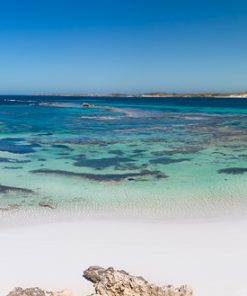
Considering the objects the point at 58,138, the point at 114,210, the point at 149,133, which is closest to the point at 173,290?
the point at 114,210

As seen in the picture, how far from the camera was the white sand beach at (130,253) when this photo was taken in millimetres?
7625

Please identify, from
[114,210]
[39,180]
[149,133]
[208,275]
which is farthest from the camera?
[149,133]

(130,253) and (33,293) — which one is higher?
(33,293)

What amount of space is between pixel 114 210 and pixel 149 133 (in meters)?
21.2

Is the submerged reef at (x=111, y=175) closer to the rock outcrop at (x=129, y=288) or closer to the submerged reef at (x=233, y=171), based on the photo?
the submerged reef at (x=233, y=171)

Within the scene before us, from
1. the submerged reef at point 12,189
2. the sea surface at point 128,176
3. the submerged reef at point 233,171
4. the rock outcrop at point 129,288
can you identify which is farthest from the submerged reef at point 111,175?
the rock outcrop at point 129,288

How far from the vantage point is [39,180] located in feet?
52.6

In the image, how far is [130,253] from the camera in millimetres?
8820

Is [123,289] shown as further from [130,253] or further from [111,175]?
[111,175]

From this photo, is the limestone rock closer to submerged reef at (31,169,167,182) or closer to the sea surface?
the sea surface

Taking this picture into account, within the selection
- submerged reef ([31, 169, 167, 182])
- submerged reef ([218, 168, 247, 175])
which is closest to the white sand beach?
submerged reef ([31, 169, 167, 182])

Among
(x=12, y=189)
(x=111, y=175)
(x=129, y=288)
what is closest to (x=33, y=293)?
(x=129, y=288)

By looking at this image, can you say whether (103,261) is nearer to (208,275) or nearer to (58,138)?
(208,275)

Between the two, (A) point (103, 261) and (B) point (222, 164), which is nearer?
(A) point (103, 261)
